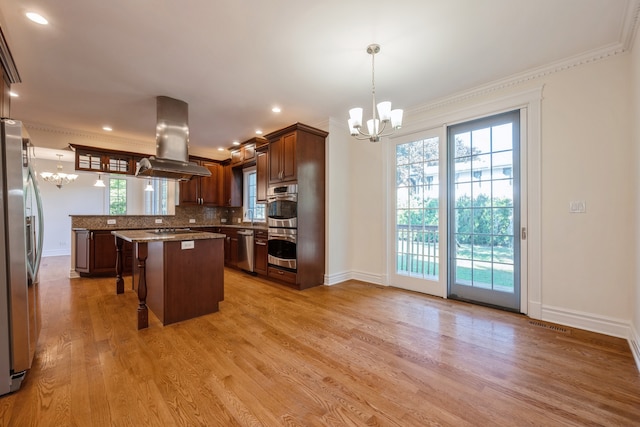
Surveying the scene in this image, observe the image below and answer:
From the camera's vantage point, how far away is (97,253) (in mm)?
4715

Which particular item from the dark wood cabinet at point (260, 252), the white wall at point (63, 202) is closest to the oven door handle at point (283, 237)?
the dark wood cabinet at point (260, 252)

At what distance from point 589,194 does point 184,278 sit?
4.33m

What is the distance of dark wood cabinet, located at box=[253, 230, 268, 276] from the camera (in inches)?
189

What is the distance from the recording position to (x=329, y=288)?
168 inches

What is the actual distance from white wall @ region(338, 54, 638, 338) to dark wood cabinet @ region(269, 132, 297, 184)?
117 inches

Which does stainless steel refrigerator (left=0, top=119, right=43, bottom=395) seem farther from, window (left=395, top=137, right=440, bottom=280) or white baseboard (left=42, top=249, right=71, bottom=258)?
white baseboard (left=42, top=249, right=71, bottom=258)

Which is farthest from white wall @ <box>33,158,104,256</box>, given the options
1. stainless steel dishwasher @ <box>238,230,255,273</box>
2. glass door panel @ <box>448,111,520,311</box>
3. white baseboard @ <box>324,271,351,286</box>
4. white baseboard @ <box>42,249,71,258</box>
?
glass door panel @ <box>448,111,520,311</box>

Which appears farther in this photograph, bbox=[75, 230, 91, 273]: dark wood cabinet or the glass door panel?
bbox=[75, 230, 91, 273]: dark wood cabinet

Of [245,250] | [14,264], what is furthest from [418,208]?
[14,264]

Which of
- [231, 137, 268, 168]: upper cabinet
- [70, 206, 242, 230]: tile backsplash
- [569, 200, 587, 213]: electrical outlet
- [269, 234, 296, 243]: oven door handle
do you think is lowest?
[269, 234, 296, 243]: oven door handle

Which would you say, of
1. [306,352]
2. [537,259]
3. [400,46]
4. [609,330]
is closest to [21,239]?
[306,352]

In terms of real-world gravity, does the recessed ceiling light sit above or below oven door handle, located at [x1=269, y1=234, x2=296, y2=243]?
above

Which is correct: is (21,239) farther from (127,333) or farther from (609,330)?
(609,330)

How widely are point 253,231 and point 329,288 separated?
184 cm
